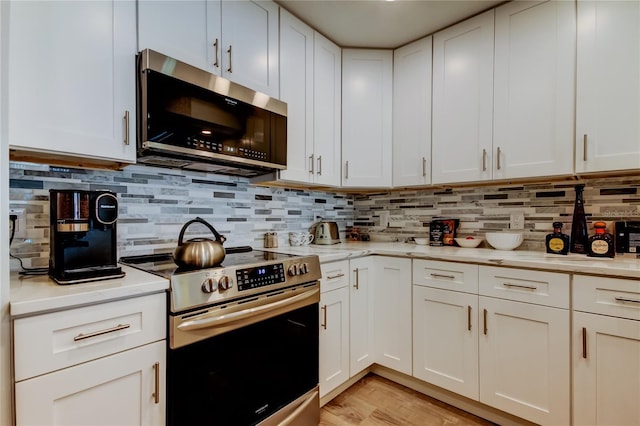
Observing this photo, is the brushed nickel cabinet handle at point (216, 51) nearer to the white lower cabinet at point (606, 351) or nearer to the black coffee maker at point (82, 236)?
the black coffee maker at point (82, 236)

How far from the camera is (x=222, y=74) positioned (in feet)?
5.31

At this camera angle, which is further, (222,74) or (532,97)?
(532,97)

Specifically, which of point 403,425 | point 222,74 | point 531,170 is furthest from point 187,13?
point 403,425

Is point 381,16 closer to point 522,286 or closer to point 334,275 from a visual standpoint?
point 334,275

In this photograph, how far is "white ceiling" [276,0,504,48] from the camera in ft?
6.29

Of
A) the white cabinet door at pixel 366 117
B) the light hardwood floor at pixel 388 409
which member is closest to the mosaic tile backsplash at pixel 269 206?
the white cabinet door at pixel 366 117

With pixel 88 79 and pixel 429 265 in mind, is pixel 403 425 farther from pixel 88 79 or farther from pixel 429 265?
pixel 88 79

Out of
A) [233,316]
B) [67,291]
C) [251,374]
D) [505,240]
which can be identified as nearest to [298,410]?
[251,374]

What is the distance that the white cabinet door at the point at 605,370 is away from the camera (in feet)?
4.41

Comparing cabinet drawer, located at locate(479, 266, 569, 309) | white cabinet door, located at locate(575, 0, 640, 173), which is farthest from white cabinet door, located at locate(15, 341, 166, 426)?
white cabinet door, located at locate(575, 0, 640, 173)

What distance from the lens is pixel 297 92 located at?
205 centimetres

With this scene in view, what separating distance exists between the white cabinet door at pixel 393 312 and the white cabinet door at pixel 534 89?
0.85m

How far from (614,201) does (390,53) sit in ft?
5.69

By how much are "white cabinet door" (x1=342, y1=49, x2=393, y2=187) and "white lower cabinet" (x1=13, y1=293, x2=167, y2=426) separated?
1.65 meters
